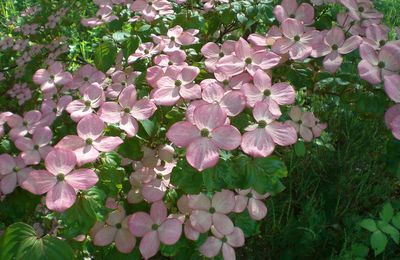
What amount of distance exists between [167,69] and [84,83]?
29 centimetres

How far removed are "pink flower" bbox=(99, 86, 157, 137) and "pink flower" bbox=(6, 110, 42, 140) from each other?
219mm

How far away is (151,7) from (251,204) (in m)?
0.66

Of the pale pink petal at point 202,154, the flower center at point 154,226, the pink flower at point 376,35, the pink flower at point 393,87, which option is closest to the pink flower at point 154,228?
the flower center at point 154,226

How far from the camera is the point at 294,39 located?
3.80 ft

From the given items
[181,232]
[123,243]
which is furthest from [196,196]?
[123,243]

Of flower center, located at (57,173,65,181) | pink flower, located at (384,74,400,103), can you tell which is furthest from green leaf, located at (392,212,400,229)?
flower center, located at (57,173,65,181)

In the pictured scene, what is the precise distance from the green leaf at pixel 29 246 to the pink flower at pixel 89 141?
175mm

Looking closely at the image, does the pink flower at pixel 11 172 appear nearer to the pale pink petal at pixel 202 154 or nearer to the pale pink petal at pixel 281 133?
the pale pink petal at pixel 202 154

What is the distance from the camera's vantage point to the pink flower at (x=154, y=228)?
0.98m

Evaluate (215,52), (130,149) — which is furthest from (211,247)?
(215,52)

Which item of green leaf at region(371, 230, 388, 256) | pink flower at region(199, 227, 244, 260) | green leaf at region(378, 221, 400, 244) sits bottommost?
green leaf at region(371, 230, 388, 256)

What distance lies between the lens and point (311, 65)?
1.32m

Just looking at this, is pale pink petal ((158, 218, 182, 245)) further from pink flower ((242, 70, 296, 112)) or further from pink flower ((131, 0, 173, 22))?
pink flower ((131, 0, 173, 22))

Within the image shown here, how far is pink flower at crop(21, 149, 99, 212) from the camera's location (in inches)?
33.9
